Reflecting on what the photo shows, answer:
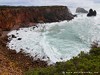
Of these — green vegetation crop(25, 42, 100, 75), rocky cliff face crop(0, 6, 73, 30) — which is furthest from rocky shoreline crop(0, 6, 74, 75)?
green vegetation crop(25, 42, 100, 75)

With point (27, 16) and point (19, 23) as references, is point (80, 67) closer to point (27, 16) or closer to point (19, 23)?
point (19, 23)

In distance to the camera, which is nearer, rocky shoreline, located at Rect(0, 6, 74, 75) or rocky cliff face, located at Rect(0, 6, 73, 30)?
rocky shoreline, located at Rect(0, 6, 74, 75)

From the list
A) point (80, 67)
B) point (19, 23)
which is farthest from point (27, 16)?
point (80, 67)

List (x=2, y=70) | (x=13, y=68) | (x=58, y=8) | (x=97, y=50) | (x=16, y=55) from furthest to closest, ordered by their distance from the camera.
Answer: (x=58, y=8) < (x=16, y=55) < (x=13, y=68) < (x=2, y=70) < (x=97, y=50)

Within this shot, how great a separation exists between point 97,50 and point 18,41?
2304 cm

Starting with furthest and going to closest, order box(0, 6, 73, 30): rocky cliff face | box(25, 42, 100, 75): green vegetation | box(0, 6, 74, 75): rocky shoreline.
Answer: box(0, 6, 73, 30): rocky cliff face → box(0, 6, 74, 75): rocky shoreline → box(25, 42, 100, 75): green vegetation

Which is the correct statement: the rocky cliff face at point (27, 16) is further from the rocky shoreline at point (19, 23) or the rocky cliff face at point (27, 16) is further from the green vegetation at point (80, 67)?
the green vegetation at point (80, 67)

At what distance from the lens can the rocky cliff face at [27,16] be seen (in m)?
46.0

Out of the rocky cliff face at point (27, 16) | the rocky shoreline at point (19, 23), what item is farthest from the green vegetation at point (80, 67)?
the rocky cliff face at point (27, 16)

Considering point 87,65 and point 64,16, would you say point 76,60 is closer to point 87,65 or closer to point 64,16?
point 87,65

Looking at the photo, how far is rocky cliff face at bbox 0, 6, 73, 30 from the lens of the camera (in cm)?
4602

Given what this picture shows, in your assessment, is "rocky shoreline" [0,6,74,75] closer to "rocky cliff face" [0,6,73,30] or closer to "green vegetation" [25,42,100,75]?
"rocky cliff face" [0,6,73,30]

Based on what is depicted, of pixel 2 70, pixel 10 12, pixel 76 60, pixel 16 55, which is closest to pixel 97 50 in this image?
pixel 76 60

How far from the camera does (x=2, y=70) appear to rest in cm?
1980
